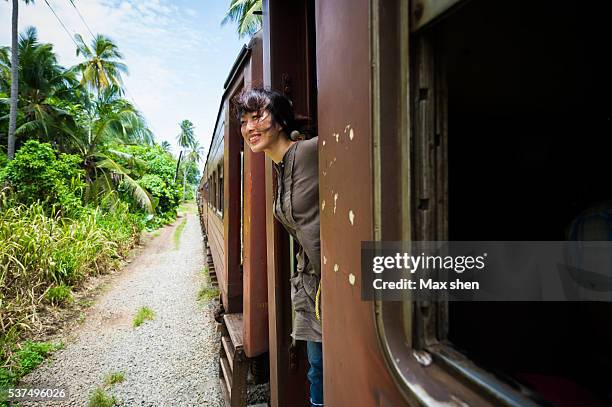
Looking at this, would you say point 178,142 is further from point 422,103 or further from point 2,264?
point 422,103

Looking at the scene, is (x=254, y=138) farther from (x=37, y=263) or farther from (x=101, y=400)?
(x=37, y=263)

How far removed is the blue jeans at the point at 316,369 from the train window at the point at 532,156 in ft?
1.83

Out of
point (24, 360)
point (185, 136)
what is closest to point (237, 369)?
point (24, 360)

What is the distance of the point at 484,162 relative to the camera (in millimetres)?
1586

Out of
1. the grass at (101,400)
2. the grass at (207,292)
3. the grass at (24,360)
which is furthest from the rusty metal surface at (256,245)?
the grass at (207,292)

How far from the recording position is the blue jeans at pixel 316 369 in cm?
161

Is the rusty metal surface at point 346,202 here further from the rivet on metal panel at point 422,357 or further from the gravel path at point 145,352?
the gravel path at point 145,352

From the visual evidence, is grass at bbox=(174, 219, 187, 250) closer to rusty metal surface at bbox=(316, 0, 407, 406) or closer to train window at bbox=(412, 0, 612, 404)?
train window at bbox=(412, 0, 612, 404)

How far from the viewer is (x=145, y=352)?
4699mm

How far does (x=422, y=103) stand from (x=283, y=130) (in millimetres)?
909

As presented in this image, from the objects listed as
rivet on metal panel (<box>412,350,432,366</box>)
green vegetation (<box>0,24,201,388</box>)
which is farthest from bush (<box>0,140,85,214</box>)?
rivet on metal panel (<box>412,350,432,366</box>)

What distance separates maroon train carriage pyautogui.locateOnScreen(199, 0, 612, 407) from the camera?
0.78 metres

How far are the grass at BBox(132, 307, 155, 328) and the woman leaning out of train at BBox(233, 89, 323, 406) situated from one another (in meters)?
4.94

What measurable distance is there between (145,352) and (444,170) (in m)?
4.93
